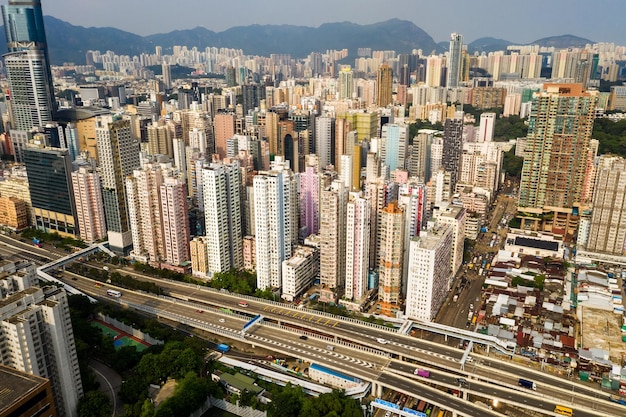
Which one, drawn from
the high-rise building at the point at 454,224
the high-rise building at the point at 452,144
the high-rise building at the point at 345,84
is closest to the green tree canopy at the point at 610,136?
the high-rise building at the point at 452,144

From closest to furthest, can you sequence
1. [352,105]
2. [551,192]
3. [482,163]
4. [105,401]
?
[105,401], [551,192], [482,163], [352,105]

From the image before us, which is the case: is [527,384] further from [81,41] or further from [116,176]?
[81,41]

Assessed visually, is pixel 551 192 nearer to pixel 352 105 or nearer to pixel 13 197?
pixel 352 105

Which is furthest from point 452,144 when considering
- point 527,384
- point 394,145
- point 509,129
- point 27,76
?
point 27,76

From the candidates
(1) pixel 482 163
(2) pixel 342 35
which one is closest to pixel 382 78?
(1) pixel 482 163


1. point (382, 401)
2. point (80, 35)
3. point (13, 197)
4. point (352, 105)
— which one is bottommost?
Result: point (382, 401)

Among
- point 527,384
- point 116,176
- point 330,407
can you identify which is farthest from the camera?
point 116,176

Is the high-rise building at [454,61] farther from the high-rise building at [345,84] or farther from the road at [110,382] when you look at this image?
the road at [110,382]
